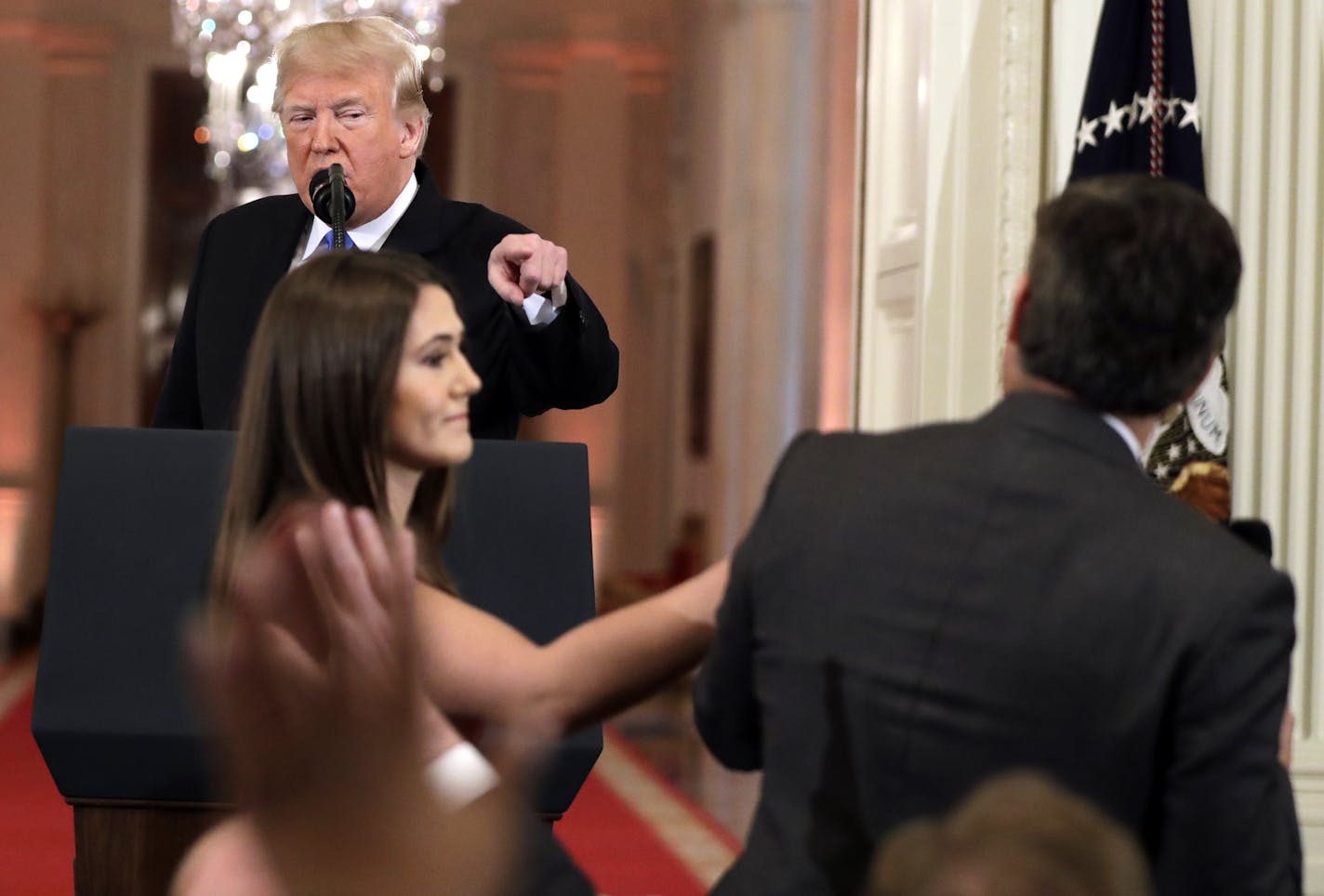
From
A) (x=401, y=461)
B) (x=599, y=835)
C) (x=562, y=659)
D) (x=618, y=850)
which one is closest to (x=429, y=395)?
(x=401, y=461)

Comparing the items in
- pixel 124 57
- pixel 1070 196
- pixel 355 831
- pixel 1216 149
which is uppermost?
pixel 124 57

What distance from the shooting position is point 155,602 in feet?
7.41

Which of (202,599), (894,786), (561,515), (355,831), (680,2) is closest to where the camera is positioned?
(355,831)

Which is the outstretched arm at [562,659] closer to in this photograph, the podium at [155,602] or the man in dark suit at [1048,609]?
the man in dark suit at [1048,609]

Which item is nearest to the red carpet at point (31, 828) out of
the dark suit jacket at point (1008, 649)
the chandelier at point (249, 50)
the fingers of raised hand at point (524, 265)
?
the fingers of raised hand at point (524, 265)

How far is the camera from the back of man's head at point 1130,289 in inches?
67.9

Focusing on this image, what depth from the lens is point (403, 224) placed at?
3281 millimetres

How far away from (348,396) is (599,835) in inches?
163

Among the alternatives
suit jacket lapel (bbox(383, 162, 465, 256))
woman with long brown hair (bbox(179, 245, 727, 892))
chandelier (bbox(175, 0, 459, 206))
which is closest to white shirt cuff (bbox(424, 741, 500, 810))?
woman with long brown hair (bbox(179, 245, 727, 892))

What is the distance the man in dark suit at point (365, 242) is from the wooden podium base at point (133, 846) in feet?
3.11

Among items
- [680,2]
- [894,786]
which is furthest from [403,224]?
[680,2]

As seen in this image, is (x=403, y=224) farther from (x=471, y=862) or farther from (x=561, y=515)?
(x=471, y=862)

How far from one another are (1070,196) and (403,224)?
1.76 m

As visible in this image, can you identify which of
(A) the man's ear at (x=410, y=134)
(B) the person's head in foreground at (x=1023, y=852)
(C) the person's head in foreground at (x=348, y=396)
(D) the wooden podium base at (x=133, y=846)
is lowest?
(D) the wooden podium base at (x=133, y=846)
